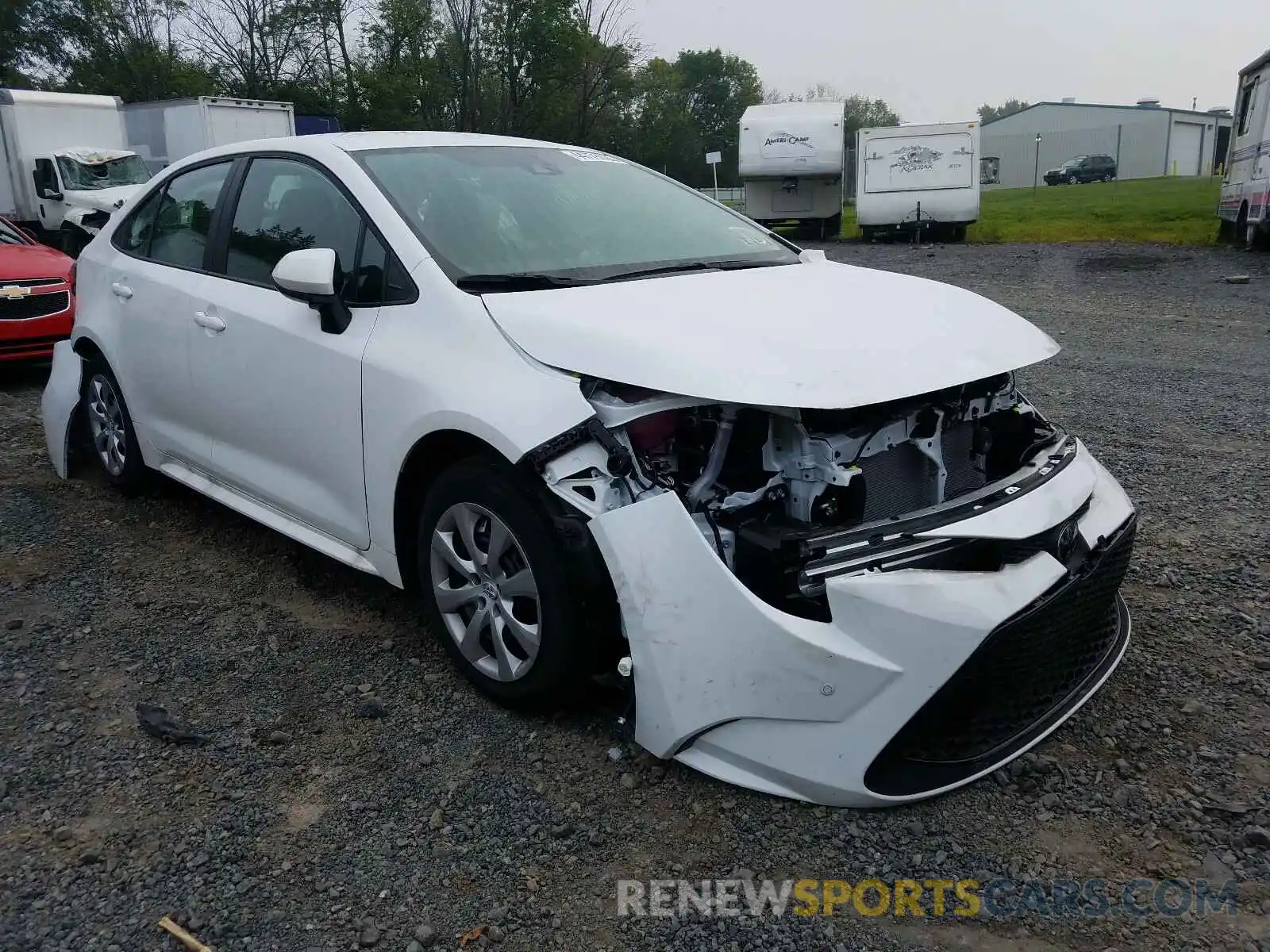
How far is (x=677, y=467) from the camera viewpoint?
2.83 metres

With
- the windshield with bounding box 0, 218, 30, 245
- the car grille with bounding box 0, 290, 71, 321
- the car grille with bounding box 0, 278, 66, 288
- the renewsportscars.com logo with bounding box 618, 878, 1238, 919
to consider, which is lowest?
the renewsportscars.com logo with bounding box 618, 878, 1238, 919

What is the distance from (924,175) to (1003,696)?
19301mm

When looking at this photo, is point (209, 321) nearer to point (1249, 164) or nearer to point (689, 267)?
point (689, 267)

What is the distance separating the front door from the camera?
132 inches

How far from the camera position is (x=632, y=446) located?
2748 mm

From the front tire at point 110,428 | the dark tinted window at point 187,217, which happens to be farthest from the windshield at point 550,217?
the front tire at point 110,428

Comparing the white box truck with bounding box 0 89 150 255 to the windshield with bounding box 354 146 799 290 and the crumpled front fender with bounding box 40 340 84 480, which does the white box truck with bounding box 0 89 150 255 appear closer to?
the crumpled front fender with bounding box 40 340 84 480

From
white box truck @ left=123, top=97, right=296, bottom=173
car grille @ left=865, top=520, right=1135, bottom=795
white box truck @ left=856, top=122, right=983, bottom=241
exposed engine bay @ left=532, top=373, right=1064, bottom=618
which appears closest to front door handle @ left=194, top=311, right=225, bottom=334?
exposed engine bay @ left=532, top=373, right=1064, bottom=618

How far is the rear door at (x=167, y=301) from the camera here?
13.7 feet

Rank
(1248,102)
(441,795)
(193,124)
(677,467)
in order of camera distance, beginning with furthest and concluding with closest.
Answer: (193,124), (1248,102), (677,467), (441,795)

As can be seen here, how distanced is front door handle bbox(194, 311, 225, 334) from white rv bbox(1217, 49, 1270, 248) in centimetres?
1485

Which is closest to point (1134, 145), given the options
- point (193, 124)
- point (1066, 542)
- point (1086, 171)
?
point (1086, 171)

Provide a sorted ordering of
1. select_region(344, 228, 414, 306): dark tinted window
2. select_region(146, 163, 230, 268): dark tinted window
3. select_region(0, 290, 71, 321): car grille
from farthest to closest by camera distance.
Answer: select_region(0, 290, 71, 321): car grille, select_region(146, 163, 230, 268): dark tinted window, select_region(344, 228, 414, 306): dark tinted window

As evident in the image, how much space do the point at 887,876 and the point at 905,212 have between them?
19.4 metres
